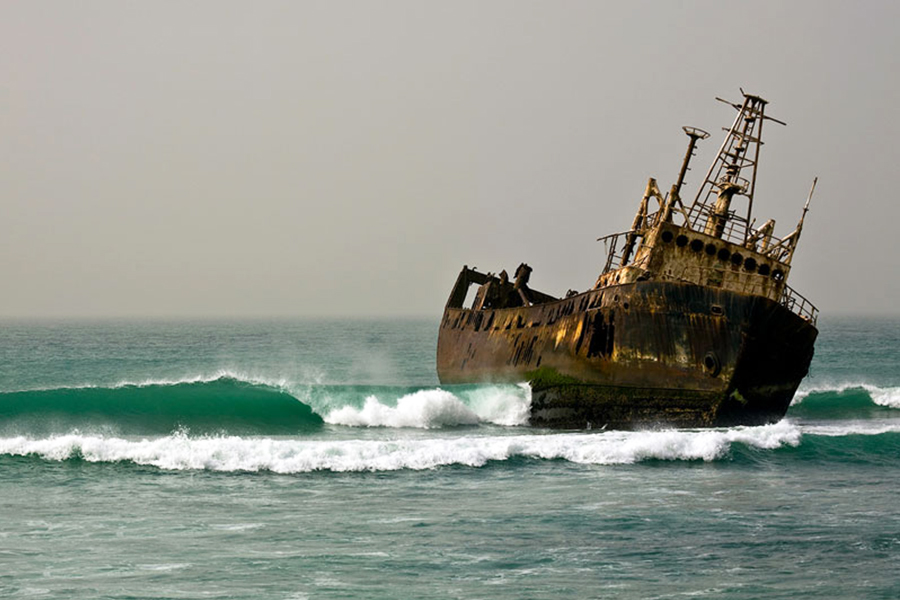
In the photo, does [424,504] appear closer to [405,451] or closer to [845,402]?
[405,451]

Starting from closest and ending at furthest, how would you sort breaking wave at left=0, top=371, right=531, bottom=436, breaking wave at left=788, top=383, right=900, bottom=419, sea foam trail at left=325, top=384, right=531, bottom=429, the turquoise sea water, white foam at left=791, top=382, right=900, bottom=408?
1. the turquoise sea water
2. breaking wave at left=0, top=371, right=531, bottom=436
3. sea foam trail at left=325, top=384, right=531, bottom=429
4. breaking wave at left=788, top=383, right=900, bottom=419
5. white foam at left=791, top=382, right=900, bottom=408

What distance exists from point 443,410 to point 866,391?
20917mm

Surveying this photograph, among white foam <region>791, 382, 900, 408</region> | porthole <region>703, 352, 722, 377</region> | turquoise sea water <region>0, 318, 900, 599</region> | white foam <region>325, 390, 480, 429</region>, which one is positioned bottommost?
turquoise sea water <region>0, 318, 900, 599</region>

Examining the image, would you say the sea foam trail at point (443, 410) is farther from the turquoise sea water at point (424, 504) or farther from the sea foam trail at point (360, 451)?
the sea foam trail at point (360, 451)

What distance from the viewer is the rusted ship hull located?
76.9ft

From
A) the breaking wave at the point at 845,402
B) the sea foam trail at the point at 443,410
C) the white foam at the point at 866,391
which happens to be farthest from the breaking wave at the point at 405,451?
the white foam at the point at 866,391

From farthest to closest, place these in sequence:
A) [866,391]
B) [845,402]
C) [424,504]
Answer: [866,391]
[845,402]
[424,504]

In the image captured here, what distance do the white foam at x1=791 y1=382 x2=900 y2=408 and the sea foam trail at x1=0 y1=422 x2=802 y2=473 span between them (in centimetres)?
1782

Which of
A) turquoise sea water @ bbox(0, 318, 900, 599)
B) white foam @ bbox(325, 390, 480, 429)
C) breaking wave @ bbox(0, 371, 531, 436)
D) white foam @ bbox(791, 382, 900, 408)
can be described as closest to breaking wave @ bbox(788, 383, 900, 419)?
white foam @ bbox(791, 382, 900, 408)

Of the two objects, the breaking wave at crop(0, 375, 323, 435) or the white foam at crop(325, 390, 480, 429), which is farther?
the white foam at crop(325, 390, 480, 429)

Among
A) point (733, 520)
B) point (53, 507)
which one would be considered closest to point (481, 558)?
point (733, 520)

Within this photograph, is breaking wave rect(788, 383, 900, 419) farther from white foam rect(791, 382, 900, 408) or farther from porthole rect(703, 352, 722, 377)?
porthole rect(703, 352, 722, 377)

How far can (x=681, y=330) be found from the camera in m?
23.7

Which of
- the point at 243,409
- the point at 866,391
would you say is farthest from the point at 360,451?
the point at 866,391
